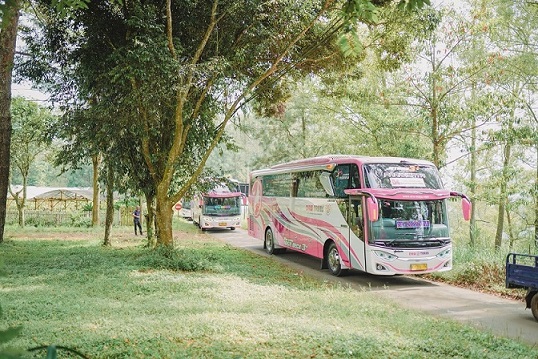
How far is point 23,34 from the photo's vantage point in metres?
15.0

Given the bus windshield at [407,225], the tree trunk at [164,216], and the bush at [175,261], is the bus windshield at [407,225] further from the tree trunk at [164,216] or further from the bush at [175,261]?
the tree trunk at [164,216]

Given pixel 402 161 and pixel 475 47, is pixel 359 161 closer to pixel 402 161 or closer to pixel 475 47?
pixel 402 161

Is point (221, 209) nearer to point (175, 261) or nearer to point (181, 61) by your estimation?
point (175, 261)

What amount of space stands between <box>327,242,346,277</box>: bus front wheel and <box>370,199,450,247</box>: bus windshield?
202 centimetres

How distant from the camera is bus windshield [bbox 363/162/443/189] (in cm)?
1234

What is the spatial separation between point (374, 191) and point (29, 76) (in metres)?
11.7

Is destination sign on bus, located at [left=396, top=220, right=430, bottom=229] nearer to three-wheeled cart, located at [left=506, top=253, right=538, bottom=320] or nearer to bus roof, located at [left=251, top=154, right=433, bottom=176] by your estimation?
bus roof, located at [left=251, top=154, right=433, bottom=176]

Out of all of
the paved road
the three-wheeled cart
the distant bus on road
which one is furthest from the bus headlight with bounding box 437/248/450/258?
the distant bus on road

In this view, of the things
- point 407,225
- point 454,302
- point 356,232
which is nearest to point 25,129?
point 356,232

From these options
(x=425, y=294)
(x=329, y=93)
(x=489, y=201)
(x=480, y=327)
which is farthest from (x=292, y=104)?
(x=480, y=327)

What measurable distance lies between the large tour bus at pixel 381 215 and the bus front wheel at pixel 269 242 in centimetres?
401

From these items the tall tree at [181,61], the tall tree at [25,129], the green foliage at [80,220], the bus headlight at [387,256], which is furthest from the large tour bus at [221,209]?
the bus headlight at [387,256]

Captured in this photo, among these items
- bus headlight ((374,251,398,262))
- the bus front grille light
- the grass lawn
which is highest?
bus headlight ((374,251,398,262))

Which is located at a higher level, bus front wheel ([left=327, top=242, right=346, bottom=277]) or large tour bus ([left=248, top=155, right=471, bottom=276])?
large tour bus ([left=248, top=155, right=471, bottom=276])
